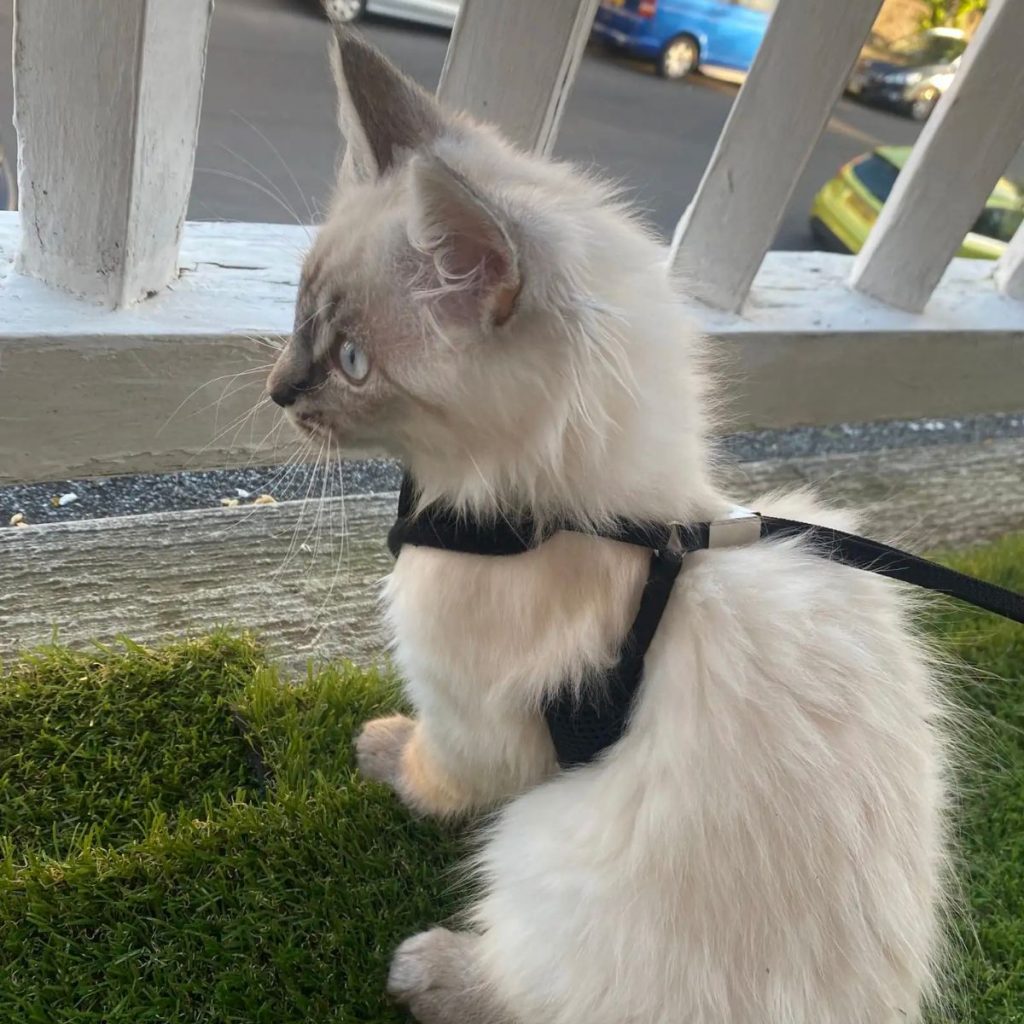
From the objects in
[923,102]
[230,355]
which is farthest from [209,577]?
[923,102]

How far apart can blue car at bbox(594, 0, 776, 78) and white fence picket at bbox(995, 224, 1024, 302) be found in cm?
306

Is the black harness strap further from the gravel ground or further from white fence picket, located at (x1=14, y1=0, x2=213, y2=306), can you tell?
white fence picket, located at (x1=14, y1=0, x2=213, y2=306)

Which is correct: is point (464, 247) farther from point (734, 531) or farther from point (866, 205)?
point (866, 205)

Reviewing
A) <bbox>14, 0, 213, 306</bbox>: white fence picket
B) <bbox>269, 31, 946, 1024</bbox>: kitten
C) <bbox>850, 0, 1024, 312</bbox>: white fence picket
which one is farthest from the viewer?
<bbox>850, 0, 1024, 312</bbox>: white fence picket

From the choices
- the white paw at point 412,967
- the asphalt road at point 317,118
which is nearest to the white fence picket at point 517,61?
the asphalt road at point 317,118

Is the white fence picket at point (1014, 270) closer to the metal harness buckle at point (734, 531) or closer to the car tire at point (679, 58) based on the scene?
the metal harness buckle at point (734, 531)

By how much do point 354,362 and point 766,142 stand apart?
1.22 meters

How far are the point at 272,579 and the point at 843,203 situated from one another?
334 cm

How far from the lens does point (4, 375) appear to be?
1370mm

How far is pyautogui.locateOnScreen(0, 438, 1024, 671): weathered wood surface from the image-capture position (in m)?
1.42

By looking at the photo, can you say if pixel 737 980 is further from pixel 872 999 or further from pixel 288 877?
pixel 288 877

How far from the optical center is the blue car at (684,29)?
4828mm

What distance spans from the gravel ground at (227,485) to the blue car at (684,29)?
3.47 meters

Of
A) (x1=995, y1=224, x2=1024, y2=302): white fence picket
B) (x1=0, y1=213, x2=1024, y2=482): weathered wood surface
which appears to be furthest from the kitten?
(x1=995, y1=224, x2=1024, y2=302): white fence picket
